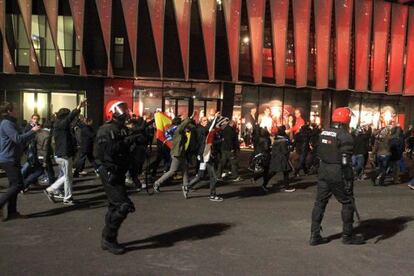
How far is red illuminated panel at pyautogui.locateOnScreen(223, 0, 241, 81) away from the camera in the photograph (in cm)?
2014

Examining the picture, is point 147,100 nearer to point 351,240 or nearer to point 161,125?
point 161,125

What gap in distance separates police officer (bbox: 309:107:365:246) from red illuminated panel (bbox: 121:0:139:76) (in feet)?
49.6

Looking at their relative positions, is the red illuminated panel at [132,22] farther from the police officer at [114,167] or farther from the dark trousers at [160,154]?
the police officer at [114,167]

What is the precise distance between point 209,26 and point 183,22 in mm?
1197

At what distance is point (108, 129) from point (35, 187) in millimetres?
5448

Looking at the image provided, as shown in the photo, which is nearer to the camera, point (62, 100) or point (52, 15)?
point (52, 15)

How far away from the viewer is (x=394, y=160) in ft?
39.9

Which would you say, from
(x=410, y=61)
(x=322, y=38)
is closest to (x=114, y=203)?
(x=322, y=38)

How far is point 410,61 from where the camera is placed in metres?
23.8

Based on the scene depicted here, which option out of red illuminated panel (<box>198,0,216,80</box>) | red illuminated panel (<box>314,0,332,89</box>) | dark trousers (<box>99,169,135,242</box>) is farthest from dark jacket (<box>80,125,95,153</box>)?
→ red illuminated panel (<box>314,0,332,89</box>)

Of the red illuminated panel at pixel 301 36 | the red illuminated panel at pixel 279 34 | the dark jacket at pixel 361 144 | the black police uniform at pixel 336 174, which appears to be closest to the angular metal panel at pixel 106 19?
the red illuminated panel at pixel 279 34

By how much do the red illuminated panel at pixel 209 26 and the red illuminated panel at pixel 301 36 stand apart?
3.95m

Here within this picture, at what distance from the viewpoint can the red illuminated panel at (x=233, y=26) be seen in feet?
66.1

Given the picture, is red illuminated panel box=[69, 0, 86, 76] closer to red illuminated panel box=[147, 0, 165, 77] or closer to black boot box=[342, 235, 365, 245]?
red illuminated panel box=[147, 0, 165, 77]
